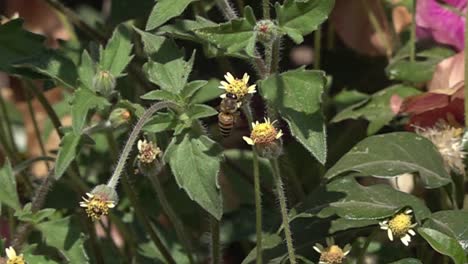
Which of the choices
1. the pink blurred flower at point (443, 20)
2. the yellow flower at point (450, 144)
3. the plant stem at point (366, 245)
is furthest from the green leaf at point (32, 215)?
the pink blurred flower at point (443, 20)

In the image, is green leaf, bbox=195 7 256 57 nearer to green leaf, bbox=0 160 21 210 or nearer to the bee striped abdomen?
the bee striped abdomen

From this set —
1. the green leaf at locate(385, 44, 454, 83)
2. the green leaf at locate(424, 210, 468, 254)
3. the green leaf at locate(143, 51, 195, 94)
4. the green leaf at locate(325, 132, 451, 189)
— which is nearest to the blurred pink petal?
the green leaf at locate(385, 44, 454, 83)

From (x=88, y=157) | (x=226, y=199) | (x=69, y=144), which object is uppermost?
(x=69, y=144)

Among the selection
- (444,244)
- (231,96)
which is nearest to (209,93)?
(231,96)

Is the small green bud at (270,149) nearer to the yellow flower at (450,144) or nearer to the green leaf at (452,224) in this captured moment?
the green leaf at (452,224)

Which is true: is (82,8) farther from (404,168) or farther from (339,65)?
(404,168)

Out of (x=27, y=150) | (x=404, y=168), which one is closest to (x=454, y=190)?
(x=404, y=168)
